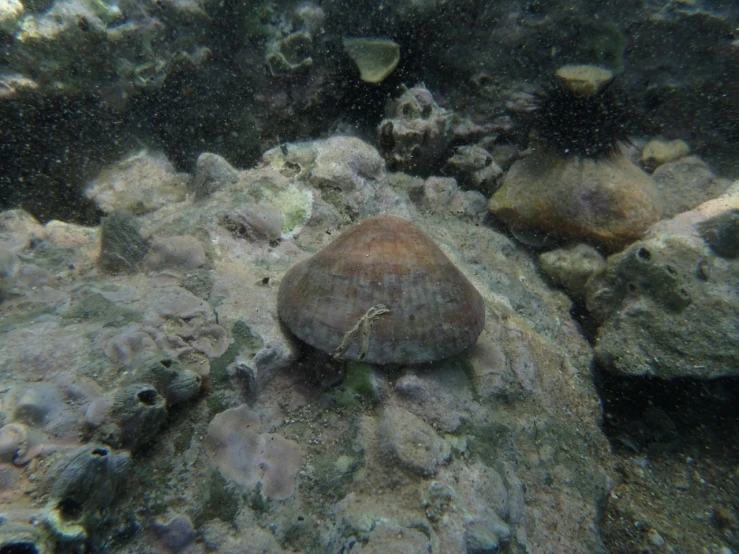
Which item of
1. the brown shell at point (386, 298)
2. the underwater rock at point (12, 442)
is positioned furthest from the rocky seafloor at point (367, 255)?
the brown shell at point (386, 298)

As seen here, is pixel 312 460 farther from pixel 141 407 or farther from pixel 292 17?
pixel 292 17

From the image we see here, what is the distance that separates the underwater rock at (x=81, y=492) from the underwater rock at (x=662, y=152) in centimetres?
672

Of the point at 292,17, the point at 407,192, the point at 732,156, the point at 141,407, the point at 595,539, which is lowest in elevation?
the point at 595,539

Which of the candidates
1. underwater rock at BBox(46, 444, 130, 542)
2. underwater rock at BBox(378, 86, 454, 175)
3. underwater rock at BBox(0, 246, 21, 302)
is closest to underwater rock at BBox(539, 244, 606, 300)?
underwater rock at BBox(378, 86, 454, 175)

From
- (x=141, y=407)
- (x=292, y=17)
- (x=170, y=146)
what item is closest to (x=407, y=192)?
(x=292, y=17)

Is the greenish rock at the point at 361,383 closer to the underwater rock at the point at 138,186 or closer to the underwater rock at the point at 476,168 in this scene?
the underwater rock at the point at 138,186

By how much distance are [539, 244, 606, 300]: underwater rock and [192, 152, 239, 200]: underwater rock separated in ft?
11.3

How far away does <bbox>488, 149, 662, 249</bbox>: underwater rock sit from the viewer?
12.2 feet

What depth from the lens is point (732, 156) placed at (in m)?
5.11

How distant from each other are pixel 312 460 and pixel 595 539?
1.90m

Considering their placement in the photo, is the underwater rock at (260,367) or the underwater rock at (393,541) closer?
the underwater rock at (393,541)

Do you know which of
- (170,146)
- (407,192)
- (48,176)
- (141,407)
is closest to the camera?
(141,407)

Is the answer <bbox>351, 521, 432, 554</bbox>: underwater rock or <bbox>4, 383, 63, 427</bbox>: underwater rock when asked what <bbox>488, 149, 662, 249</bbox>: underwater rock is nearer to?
<bbox>351, 521, 432, 554</bbox>: underwater rock

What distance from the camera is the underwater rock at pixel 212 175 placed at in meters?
3.44
